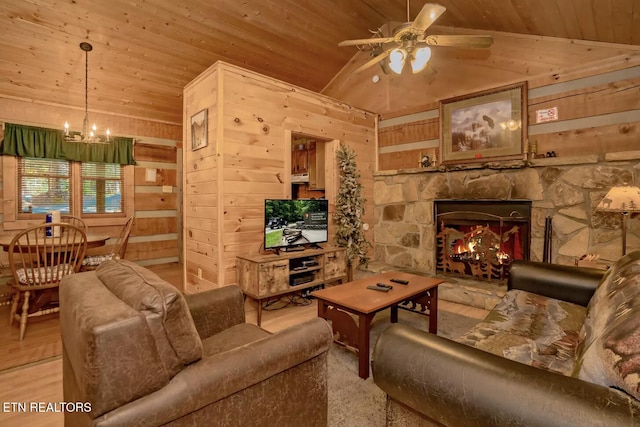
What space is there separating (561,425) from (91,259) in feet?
14.1

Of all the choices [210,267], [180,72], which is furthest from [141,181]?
[210,267]

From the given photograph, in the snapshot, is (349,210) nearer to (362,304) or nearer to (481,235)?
(481,235)

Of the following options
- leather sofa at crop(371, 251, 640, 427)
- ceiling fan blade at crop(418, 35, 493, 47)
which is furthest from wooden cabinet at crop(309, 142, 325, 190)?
leather sofa at crop(371, 251, 640, 427)

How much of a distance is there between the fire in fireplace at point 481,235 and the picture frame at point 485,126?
2.01ft

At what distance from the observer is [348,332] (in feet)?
7.39

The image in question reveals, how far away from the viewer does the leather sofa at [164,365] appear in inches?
35.1

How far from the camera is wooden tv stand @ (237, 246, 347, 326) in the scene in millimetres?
3037

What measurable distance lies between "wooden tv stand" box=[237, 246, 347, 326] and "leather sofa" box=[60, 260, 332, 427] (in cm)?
152

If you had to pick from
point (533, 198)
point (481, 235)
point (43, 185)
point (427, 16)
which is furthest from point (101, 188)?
point (533, 198)

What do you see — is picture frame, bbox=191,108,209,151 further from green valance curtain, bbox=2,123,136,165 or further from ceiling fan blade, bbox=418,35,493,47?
green valance curtain, bbox=2,123,136,165

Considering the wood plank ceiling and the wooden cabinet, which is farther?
the wooden cabinet

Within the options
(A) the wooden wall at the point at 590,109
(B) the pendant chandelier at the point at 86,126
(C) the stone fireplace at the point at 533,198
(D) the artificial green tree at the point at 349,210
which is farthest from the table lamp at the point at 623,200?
(B) the pendant chandelier at the point at 86,126

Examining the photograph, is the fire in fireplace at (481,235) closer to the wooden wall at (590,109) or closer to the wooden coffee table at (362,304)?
the wooden wall at (590,109)

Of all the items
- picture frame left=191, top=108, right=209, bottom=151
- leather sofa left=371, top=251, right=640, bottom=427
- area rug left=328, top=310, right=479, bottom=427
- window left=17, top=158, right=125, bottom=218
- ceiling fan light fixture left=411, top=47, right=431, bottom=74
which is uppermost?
ceiling fan light fixture left=411, top=47, right=431, bottom=74
